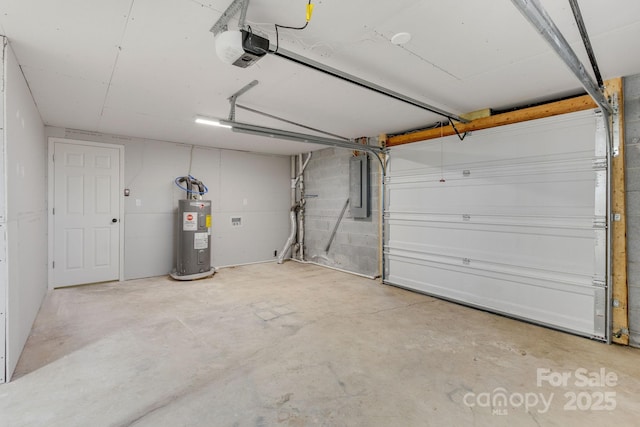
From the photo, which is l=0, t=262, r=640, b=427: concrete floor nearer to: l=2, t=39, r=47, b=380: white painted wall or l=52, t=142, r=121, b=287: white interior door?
l=2, t=39, r=47, b=380: white painted wall

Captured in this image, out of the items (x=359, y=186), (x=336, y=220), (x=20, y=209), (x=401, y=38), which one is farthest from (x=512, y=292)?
(x=20, y=209)

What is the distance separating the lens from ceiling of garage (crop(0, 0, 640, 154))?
1771 millimetres

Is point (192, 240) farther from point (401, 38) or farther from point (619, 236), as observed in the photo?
point (619, 236)

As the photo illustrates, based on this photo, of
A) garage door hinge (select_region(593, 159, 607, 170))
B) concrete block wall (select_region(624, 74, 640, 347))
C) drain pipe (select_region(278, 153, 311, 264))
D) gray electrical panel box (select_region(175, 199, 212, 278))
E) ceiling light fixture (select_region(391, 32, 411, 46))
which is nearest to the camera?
ceiling light fixture (select_region(391, 32, 411, 46))

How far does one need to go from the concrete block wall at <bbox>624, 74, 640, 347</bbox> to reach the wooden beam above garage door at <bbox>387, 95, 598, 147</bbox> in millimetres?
249

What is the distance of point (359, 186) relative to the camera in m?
5.07

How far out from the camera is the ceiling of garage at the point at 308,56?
5.81 feet

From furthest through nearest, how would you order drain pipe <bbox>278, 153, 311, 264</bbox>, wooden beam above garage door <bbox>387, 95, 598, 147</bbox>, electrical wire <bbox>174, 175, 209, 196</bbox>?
drain pipe <bbox>278, 153, 311, 264</bbox> → electrical wire <bbox>174, 175, 209, 196</bbox> → wooden beam above garage door <bbox>387, 95, 598, 147</bbox>

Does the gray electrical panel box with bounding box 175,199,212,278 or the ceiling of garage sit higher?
the ceiling of garage

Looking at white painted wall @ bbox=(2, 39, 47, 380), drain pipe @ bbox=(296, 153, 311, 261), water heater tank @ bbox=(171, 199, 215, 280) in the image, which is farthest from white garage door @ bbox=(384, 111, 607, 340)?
white painted wall @ bbox=(2, 39, 47, 380)

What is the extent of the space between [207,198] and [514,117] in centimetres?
482

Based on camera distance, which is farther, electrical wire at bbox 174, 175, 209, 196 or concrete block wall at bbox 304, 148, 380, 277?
electrical wire at bbox 174, 175, 209, 196

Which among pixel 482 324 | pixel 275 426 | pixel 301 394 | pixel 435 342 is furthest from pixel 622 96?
pixel 275 426

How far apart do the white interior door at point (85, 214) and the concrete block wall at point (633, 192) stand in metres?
6.12
